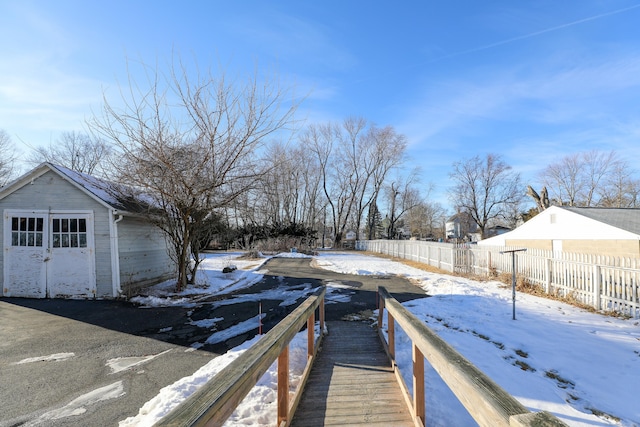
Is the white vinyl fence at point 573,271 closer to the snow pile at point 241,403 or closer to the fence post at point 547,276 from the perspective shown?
the fence post at point 547,276

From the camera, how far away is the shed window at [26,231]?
920 cm

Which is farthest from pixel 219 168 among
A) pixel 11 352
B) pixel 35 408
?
pixel 35 408

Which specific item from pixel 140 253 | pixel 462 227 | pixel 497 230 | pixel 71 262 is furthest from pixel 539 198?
pixel 71 262

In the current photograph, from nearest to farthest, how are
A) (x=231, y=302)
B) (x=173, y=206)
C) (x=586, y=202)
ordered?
(x=231, y=302), (x=173, y=206), (x=586, y=202)

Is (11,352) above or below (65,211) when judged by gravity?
below

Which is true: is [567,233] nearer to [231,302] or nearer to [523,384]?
[523,384]

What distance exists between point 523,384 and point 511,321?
321 centimetres

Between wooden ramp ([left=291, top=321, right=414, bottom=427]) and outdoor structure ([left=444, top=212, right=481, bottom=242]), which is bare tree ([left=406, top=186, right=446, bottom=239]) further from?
wooden ramp ([left=291, top=321, right=414, bottom=427])

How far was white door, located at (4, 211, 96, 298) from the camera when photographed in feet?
30.0

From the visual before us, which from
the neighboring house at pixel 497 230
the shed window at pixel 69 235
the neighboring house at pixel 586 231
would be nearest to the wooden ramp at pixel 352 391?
the shed window at pixel 69 235

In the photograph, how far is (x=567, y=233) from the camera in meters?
16.1

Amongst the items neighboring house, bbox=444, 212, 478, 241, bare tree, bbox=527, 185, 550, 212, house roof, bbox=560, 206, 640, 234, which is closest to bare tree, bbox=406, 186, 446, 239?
neighboring house, bbox=444, 212, 478, 241

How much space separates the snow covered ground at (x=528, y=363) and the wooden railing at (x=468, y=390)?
0.84 metres

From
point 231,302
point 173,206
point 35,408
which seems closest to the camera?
point 35,408
